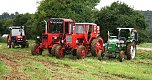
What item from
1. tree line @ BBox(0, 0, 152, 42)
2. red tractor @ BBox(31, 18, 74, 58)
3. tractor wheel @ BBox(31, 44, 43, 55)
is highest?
tree line @ BBox(0, 0, 152, 42)

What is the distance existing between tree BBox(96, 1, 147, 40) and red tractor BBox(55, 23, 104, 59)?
11.3m

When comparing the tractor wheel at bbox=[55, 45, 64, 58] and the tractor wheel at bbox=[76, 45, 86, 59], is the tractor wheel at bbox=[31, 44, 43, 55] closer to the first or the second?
the tractor wheel at bbox=[55, 45, 64, 58]

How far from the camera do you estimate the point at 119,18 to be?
125ft

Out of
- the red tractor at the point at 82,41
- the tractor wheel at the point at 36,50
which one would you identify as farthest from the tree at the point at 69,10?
the tractor wheel at the point at 36,50

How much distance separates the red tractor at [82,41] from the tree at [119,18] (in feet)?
37.0

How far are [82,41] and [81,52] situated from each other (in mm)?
2030

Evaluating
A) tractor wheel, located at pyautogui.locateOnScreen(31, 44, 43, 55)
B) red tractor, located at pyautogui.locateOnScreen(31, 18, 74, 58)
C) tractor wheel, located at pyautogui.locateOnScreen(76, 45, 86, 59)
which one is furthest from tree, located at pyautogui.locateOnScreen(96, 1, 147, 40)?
tractor wheel, located at pyautogui.locateOnScreen(76, 45, 86, 59)

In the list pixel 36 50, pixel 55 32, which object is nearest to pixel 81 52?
pixel 55 32

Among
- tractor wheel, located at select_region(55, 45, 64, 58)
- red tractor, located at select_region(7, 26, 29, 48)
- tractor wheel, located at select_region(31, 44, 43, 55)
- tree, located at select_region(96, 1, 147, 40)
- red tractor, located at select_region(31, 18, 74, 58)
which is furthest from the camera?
red tractor, located at select_region(7, 26, 29, 48)

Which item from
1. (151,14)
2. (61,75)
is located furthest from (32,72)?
(151,14)

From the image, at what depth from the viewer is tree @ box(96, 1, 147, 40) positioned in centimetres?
3781

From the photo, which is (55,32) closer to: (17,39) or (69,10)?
(69,10)

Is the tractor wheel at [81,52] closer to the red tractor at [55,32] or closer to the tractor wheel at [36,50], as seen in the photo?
the red tractor at [55,32]

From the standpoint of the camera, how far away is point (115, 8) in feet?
134
